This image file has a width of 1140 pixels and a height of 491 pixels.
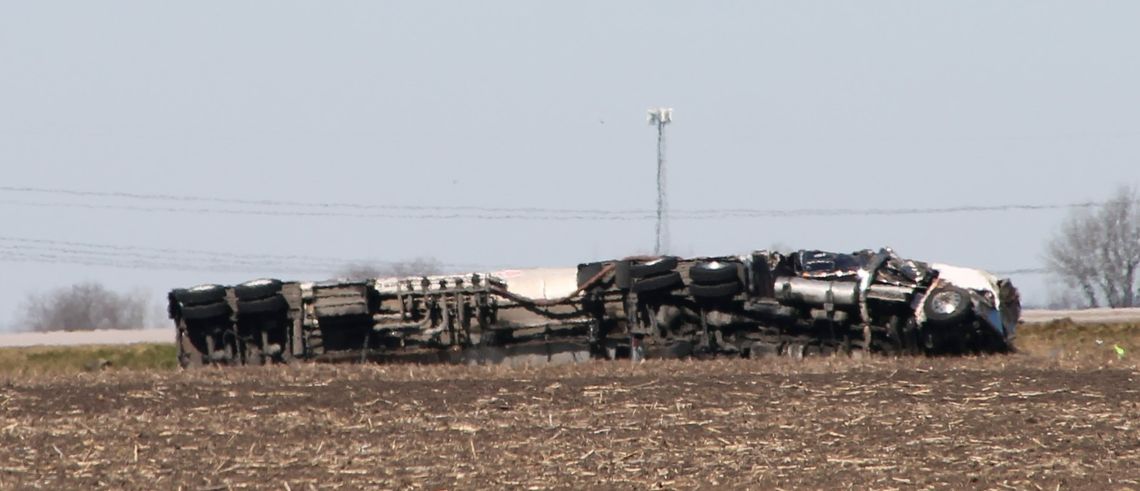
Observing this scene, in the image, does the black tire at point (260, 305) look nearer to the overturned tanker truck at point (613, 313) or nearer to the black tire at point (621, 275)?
the overturned tanker truck at point (613, 313)

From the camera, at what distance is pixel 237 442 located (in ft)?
43.7


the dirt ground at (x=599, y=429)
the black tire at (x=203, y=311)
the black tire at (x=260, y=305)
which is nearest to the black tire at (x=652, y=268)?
the dirt ground at (x=599, y=429)

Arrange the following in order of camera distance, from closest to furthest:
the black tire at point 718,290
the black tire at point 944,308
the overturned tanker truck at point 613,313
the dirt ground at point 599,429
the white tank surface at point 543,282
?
the dirt ground at point 599,429, the black tire at point 944,308, the overturned tanker truck at point 613,313, the black tire at point 718,290, the white tank surface at point 543,282

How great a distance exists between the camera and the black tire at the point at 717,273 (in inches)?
840

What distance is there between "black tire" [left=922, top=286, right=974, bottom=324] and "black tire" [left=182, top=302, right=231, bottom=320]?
882 centimetres

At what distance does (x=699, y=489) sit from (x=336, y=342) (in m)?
12.0

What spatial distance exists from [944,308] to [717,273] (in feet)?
9.23

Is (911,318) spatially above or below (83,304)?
above

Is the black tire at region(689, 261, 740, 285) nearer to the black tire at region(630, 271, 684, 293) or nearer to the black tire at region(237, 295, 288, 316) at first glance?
the black tire at region(630, 271, 684, 293)

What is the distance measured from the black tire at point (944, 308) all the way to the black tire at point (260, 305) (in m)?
8.08

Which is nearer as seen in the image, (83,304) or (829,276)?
(829,276)

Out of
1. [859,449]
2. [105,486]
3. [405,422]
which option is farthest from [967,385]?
[105,486]

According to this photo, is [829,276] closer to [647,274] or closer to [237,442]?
[647,274]

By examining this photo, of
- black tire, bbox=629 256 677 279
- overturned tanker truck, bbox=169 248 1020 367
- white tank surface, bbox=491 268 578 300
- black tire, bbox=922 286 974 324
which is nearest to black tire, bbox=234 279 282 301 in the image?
overturned tanker truck, bbox=169 248 1020 367
